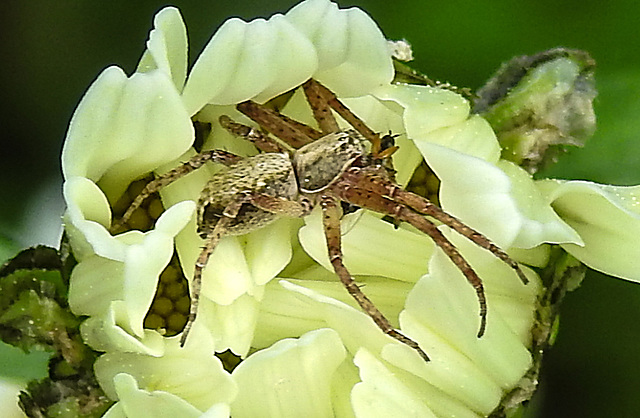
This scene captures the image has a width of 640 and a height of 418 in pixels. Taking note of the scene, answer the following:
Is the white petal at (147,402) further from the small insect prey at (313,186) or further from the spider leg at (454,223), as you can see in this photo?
the spider leg at (454,223)

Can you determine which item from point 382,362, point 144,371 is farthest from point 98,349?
point 382,362

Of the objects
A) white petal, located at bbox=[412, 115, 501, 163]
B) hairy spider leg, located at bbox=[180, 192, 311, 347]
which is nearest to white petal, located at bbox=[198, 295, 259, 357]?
hairy spider leg, located at bbox=[180, 192, 311, 347]

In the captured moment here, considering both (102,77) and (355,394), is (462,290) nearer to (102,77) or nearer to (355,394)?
(355,394)

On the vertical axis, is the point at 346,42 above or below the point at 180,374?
above

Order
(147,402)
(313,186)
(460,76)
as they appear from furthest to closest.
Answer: (460,76) → (313,186) → (147,402)

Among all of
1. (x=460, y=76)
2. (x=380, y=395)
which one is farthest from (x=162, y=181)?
(x=460, y=76)

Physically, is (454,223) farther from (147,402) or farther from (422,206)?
(147,402)

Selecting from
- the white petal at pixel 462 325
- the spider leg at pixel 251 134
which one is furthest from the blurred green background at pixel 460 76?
the spider leg at pixel 251 134
